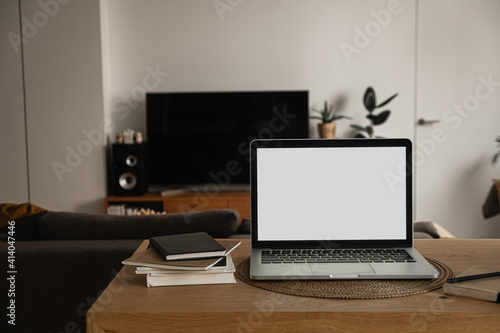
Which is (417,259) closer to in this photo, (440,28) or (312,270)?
(312,270)

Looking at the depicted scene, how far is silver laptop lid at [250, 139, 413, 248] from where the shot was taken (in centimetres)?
122

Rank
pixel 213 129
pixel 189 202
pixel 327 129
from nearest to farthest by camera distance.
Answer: pixel 189 202, pixel 327 129, pixel 213 129

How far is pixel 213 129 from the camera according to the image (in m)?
4.38

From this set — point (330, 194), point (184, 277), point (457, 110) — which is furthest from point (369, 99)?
point (184, 277)

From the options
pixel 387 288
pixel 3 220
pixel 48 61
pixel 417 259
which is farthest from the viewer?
pixel 48 61

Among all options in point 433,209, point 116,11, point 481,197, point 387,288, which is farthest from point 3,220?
point 481,197

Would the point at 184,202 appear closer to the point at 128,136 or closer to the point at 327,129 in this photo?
the point at 128,136

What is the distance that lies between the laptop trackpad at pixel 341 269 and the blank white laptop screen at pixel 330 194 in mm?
119

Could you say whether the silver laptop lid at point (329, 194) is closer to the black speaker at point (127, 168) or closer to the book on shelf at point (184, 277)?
the book on shelf at point (184, 277)

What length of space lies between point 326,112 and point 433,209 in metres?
1.34

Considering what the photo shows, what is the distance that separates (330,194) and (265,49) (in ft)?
11.2

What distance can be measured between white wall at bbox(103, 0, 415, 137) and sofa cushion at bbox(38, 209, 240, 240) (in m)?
2.72

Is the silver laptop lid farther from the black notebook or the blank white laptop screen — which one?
the black notebook

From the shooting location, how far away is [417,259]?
3.73 feet
